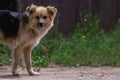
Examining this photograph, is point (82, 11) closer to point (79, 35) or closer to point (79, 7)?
point (79, 7)

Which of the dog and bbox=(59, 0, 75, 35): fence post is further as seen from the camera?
bbox=(59, 0, 75, 35): fence post

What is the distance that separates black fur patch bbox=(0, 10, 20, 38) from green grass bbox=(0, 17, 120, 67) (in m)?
1.42

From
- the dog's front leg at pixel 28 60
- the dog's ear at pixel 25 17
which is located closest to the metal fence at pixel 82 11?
the dog's front leg at pixel 28 60

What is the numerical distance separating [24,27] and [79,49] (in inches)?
101

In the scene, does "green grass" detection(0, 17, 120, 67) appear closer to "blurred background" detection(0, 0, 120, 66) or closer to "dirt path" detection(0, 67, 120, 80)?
"blurred background" detection(0, 0, 120, 66)

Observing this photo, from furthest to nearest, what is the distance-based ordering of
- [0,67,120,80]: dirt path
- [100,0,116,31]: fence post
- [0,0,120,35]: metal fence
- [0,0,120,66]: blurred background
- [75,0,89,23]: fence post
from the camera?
[100,0,116,31]: fence post < [75,0,89,23]: fence post < [0,0,120,35]: metal fence < [0,0,120,66]: blurred background < [0,67,120,80]: dirt path

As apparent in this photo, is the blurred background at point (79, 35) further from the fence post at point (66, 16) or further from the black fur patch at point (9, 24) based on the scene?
the black fur patch at point (9, 24)

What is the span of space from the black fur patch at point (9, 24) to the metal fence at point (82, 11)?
4.27m

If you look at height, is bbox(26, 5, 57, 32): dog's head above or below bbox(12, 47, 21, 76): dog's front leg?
above

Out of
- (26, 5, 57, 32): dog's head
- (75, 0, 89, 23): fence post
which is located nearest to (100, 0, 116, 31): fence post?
(75, 0, 89, 23): fence post

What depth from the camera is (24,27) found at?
384 inches

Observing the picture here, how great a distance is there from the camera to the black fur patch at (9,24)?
32.0 feet

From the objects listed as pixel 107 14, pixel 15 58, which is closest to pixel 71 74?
pixel 15 58

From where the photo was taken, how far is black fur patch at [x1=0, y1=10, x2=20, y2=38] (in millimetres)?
9766
